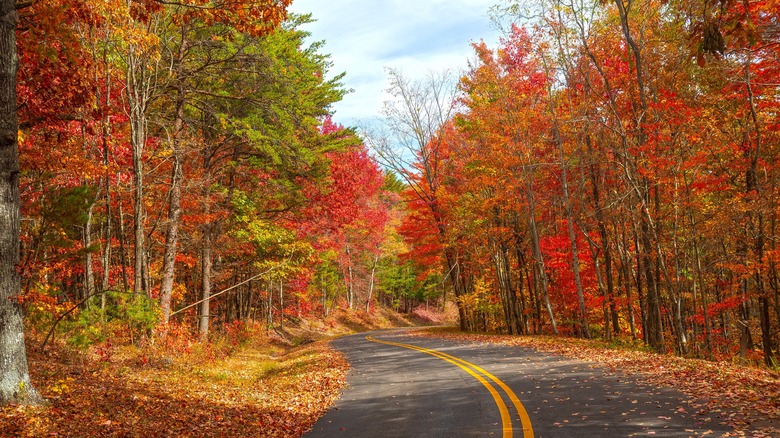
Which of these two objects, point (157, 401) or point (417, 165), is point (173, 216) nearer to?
point (157, 401)

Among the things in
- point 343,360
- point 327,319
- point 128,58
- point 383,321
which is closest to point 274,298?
point 327,319

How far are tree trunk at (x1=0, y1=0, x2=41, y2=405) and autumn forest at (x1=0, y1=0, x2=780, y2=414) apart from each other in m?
0.07

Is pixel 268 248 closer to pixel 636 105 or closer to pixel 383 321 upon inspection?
pixel 636 105

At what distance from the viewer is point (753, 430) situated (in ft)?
19.4

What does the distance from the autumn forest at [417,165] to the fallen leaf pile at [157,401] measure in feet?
3.98

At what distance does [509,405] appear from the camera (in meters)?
8.38

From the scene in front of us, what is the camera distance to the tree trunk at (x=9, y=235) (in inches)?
255

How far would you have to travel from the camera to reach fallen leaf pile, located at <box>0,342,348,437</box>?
22.3 ft

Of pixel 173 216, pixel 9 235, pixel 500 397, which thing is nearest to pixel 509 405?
pixel 500 397

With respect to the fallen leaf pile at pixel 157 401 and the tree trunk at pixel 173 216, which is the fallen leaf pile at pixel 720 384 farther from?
the tree trunk at pixel 173 216

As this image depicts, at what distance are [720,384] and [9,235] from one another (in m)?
11.3

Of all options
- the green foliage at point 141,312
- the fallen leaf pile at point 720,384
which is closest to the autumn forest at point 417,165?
the green foliage at point 141,312

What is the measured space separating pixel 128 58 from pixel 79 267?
7.46 meters

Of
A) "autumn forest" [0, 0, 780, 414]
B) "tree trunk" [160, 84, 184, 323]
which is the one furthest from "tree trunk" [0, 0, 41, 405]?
"tree trunk" [160, 84, 184, 323]
